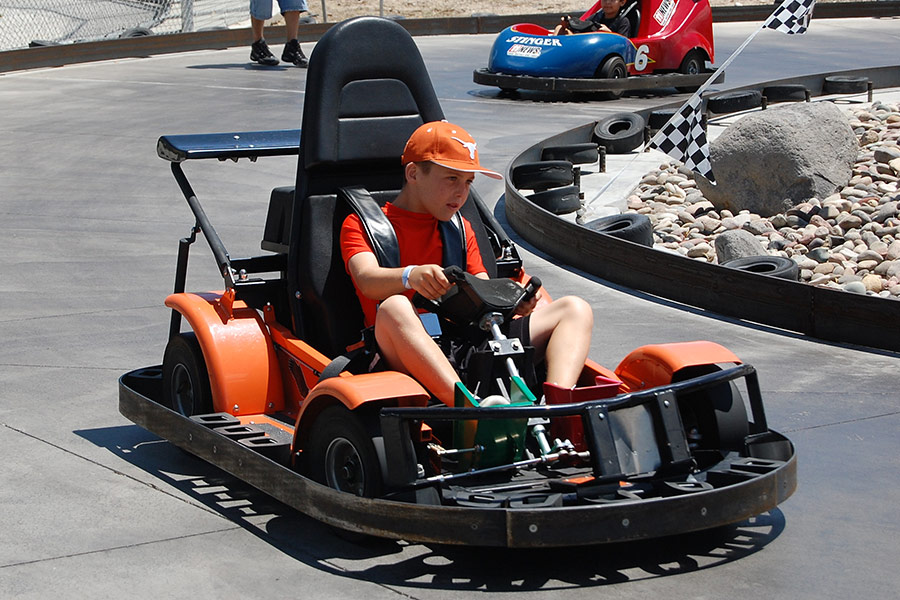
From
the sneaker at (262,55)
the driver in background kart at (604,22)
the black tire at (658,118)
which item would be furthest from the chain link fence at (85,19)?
the black tire at (658,118)

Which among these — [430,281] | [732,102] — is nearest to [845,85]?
[732,102]

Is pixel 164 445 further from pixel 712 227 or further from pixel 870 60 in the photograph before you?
pixel 870 60

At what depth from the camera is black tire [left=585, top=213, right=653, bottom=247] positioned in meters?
7.23

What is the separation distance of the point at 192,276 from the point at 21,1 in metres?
12.0

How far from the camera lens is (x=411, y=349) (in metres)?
3.46

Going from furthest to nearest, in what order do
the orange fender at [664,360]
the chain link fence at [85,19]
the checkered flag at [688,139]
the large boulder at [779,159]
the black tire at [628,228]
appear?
the chain link fence at [85,19]
the large boulder at [779,159]
the checkered flag at [688,139]
the black tire at [628,228]
the orange fender at [664,360]

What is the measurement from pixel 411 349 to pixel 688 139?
4394 millimetres

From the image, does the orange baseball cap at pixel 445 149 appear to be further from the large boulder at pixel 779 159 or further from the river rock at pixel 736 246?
the large boulder at pixel 779 159

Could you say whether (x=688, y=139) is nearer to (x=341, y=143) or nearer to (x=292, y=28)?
(x=341, y=143)

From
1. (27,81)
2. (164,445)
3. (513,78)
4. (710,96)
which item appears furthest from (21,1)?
(164,445)

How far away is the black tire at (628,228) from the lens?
7.23 m

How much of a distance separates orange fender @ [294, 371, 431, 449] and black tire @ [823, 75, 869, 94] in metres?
11.2

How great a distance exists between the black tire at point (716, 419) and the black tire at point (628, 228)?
361 cm

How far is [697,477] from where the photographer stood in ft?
10.8
